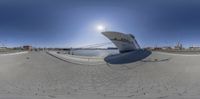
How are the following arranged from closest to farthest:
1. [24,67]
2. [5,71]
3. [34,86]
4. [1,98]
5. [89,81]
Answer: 1. [1,98]
2. [34,86]
3. [89,81]
4. [5,71]
5. [24,67]

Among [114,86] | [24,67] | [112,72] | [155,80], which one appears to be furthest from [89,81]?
[24,67]

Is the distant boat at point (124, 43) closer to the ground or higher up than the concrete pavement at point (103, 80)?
higher up

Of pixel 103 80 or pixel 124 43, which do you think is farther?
pixel 124 43

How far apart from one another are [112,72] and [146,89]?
91.1 inches

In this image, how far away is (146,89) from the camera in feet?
19.5

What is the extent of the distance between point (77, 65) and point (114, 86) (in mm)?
2916

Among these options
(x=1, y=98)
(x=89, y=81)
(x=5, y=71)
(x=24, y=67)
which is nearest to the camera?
(x=1, y=98)

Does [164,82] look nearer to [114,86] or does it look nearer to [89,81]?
[114,86]

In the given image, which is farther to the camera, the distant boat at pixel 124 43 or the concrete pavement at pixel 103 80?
the distant boat at pixel 124 43

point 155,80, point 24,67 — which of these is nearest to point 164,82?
point 155,80

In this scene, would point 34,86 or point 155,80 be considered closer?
point 34,86

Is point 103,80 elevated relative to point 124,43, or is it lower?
lower

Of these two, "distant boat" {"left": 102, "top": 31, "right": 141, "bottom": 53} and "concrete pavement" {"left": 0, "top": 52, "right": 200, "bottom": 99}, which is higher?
"distant boat" {"left": 102, "top": 31, "right": 141, "bottom": 53}

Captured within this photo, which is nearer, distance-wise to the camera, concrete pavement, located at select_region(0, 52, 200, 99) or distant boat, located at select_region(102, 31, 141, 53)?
concrete pavement, located at select_region(0, 52, 200, 99)
